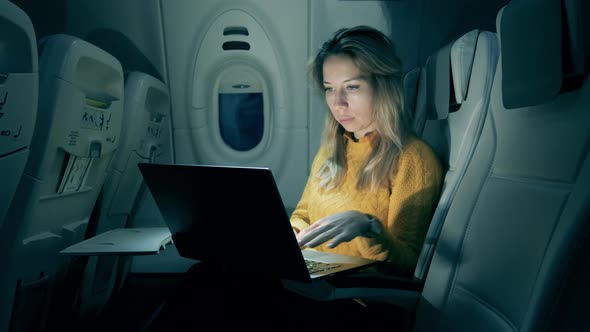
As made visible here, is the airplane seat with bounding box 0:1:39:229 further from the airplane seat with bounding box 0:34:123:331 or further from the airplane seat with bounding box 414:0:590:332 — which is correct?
the airplane seat with bounding box 414:0:590:332

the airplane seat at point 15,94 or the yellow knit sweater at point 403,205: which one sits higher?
the airplane seat at point 15,94

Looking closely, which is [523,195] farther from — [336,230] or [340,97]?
[340,97]

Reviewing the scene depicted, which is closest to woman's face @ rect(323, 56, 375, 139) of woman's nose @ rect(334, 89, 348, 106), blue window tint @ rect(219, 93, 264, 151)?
woman's nose @ rect(334, 89, 348, 106)

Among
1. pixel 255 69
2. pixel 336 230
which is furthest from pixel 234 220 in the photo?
pixel 255 69

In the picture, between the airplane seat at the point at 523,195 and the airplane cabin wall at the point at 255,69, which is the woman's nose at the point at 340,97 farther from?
the airplane cabin wall at the point at 255,69

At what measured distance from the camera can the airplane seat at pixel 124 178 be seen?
7.32ft

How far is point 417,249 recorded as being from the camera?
1420mm

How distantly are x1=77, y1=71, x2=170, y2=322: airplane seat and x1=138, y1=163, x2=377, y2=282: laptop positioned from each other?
113 cm

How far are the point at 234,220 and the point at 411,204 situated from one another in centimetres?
63

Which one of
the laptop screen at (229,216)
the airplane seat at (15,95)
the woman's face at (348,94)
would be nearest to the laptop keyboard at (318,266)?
the laptop screen at (229,216)

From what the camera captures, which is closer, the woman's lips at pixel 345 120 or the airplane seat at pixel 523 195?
the airplane seat at pixel 523 195

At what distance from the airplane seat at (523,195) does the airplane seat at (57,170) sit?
132 centimetres

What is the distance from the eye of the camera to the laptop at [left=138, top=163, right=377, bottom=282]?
962mm

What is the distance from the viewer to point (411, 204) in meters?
1.42
